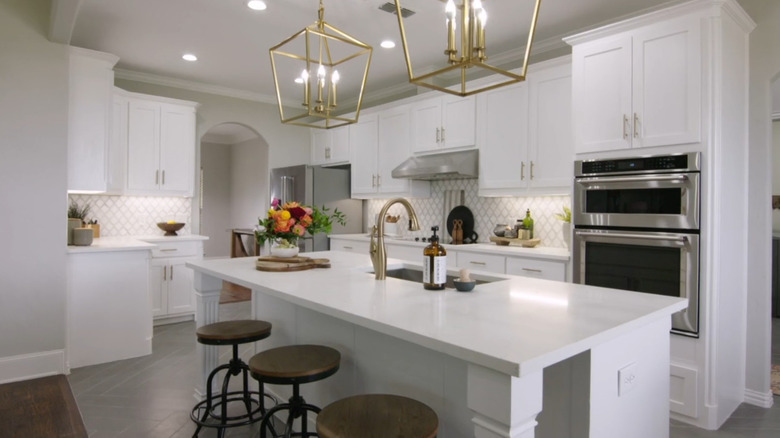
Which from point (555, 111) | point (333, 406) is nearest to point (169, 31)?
point (555, 111)

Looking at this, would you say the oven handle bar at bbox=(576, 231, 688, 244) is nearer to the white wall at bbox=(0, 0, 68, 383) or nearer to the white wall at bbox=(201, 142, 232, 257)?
the white wall at bbox=(0, 0, 68, 383)

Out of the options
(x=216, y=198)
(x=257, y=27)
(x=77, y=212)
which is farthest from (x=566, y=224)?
(x=216, y=198)

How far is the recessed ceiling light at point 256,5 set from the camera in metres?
3.41

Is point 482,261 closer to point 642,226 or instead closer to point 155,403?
point 642,226

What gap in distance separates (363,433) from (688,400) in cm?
235

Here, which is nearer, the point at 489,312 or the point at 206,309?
the point at 489,312

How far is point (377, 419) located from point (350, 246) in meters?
4.00

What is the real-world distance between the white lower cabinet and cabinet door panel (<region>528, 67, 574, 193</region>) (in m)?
3.61

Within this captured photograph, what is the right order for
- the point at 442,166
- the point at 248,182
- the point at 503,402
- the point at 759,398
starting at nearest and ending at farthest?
the point at 503,402, the point at 759,398, the point at 442,166, the point at 248,182

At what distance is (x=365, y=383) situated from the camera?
2.08 m

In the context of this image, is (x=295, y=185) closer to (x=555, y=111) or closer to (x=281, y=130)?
(x=281, y=130)

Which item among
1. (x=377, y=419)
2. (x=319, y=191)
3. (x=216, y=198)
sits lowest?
(x=377, y=419)

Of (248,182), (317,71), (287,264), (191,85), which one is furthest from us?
(248,182)

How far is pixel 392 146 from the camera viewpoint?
5211 millimetres
